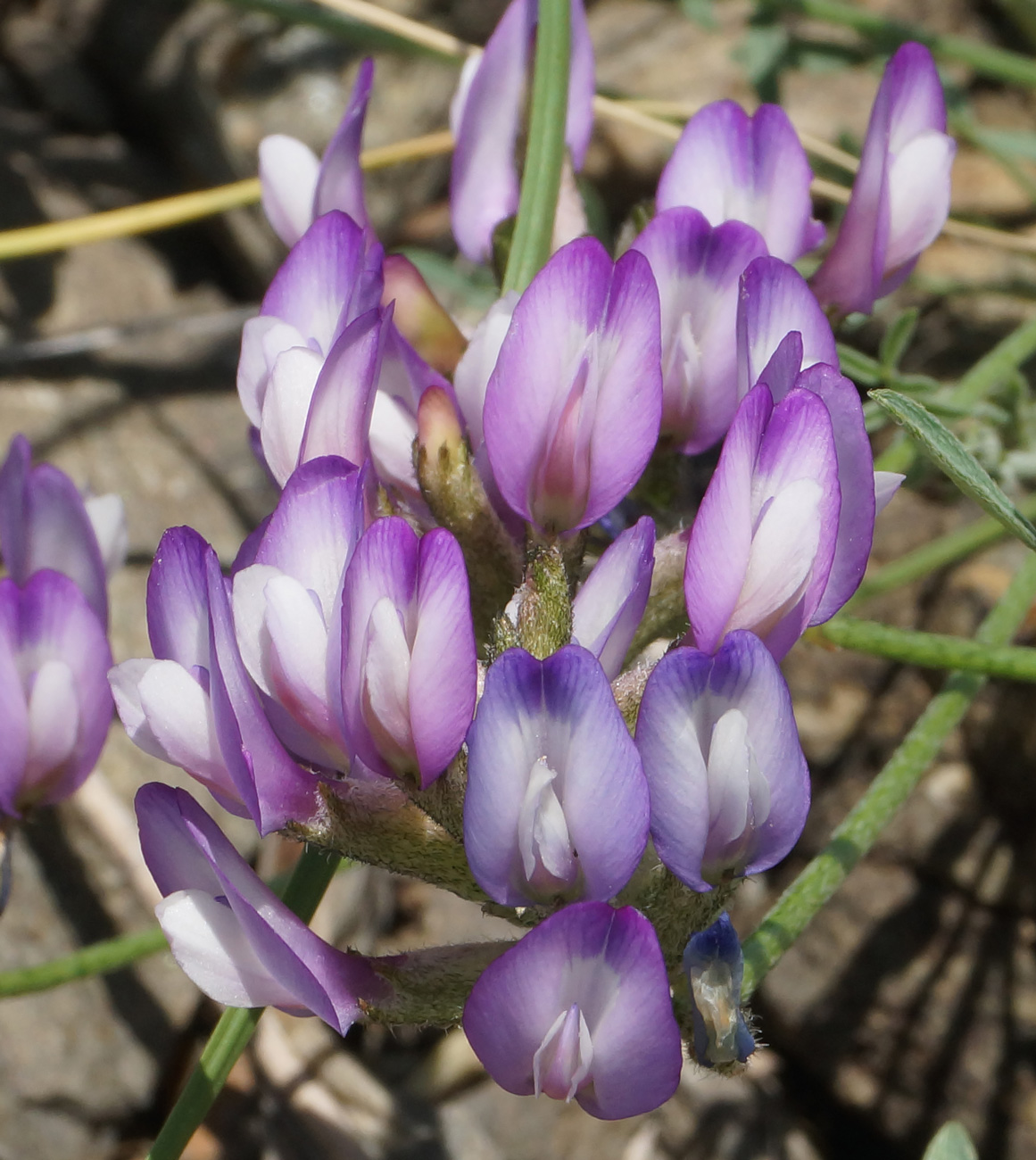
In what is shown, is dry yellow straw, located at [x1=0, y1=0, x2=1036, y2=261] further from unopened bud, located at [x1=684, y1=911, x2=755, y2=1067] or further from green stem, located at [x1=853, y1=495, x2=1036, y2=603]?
unopened bud, located at [x1=684, y1=911, x2=755, y2=1067]

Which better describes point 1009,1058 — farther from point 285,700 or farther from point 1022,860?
point 285,700

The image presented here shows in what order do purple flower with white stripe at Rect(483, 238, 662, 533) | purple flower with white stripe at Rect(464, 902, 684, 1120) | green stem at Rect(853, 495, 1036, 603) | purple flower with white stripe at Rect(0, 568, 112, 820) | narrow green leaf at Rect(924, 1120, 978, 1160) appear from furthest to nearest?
green stem at Rect(853, 495, 1036, 603) < purple flower with white stripe at Rect(0, 568, 112, 820) < narrow green leaf at Rect(924, 1120, 978, 1160) < purple flower with white stripe at Rect(483, 238, 662, 533) < purple flower with white stripe at Rect(464, 902, 684, 1120)

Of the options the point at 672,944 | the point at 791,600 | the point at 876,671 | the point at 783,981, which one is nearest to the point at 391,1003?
the point at 672,944

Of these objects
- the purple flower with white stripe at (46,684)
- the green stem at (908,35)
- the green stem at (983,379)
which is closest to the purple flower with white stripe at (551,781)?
the purple flower with white stripe at (46,684)

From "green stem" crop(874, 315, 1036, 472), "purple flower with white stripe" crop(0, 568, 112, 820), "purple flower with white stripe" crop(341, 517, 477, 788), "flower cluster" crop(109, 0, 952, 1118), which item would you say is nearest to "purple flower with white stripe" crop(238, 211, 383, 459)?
"flower cluster" crop(109, 0, 952, 1118)

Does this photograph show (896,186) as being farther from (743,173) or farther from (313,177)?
(313,177)

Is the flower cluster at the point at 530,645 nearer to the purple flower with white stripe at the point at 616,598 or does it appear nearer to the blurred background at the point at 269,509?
the purple flower with white stripe at the point at 616,598
